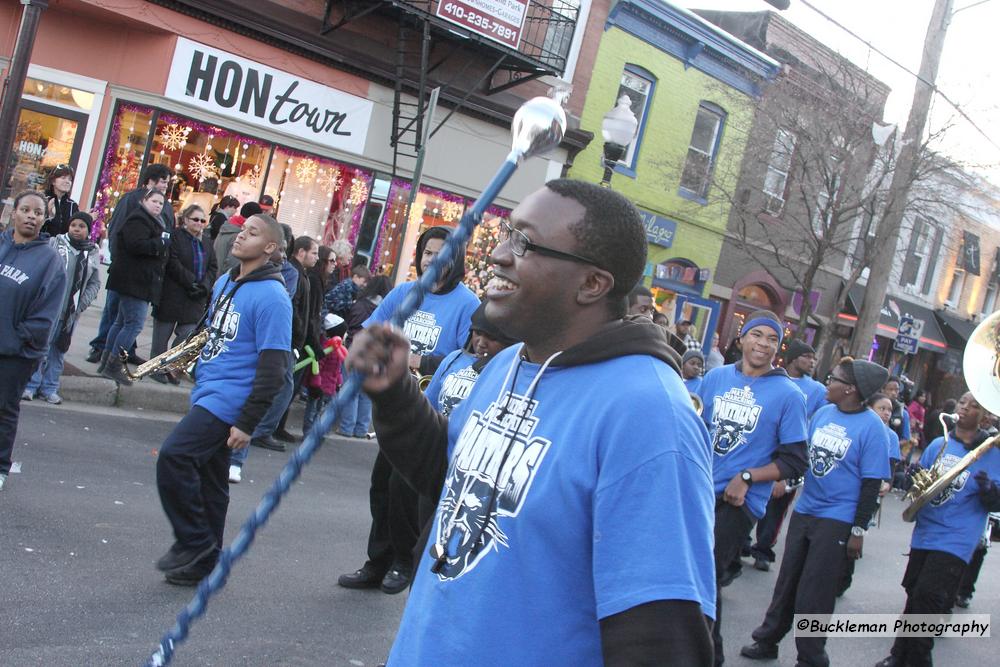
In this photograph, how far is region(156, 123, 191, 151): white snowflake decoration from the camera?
14.5 metres

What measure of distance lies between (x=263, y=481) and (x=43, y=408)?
6.87ft

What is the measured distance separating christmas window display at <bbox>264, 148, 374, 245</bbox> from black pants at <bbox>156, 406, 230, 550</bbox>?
10862 mm

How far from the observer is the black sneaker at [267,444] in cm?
952

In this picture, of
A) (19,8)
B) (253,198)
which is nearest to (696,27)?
(253,198)

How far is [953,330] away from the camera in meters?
30.1

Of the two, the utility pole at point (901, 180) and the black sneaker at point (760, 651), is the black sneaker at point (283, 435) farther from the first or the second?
the utility pole at point (901, 180)

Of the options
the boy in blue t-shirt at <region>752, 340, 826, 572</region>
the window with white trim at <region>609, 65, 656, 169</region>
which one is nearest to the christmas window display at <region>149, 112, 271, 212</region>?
the window with white trim at <region>609, 65, 656, 169</region>

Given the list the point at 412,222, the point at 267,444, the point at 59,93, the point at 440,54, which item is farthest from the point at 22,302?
the point at 440,54

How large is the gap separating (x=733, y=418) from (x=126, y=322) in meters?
6.30

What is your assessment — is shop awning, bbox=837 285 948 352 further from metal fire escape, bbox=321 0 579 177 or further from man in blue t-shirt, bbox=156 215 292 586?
man in blue t-shirt, bbox=156 215 292 586

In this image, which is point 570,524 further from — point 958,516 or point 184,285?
point 184,285

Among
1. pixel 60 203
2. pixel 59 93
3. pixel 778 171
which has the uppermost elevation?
pixel 778 171

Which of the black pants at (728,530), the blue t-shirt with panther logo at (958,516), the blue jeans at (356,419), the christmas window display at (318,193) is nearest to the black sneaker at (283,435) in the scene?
the blue jeans at (356,419)

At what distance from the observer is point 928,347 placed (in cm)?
2994
